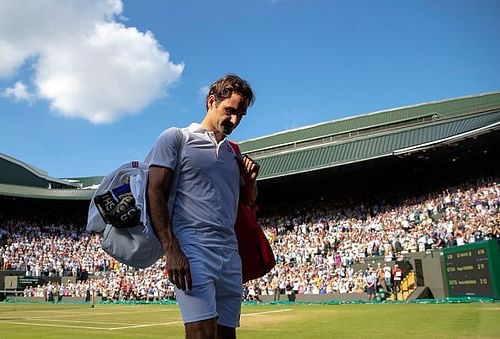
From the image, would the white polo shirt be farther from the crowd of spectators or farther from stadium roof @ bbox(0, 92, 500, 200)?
stadium roof @ bbox(0, 92, 500, 200)

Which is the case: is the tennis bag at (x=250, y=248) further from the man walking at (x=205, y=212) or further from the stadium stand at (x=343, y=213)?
the stadium stand at (x=343, y=213)

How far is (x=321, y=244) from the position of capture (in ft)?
109

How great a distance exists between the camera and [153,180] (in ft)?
10.3

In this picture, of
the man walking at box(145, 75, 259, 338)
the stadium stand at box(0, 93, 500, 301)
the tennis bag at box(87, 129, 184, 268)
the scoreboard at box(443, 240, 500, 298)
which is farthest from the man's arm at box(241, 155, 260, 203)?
the stadium stand at box(0, 93, 500, 301)

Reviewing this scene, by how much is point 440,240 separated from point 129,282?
847 inches

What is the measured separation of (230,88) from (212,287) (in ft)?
4.25

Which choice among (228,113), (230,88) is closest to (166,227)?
(228,113)

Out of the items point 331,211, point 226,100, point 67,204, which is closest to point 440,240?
point 331,211

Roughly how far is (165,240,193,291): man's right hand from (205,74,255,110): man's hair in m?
1.06

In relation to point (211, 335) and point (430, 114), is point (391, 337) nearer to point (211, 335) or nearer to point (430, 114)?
point (211, 335)

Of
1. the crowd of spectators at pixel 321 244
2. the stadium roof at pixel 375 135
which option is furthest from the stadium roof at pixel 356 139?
the crowd of spectators at pixel 321 244

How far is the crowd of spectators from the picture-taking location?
26297 mm

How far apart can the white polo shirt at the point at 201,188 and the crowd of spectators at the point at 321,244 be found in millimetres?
22279

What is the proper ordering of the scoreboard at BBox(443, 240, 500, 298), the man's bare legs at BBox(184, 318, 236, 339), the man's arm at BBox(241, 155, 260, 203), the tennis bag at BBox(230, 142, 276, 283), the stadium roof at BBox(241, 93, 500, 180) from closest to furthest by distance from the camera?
1. the man's bare legs at BBox(184, 318, 236, 339)
2. the tennis bag at BBox(230, 142, 276, 283)
3. the man's arm at BBox(241, 155, 260, 203)
4. the scoreboard at BBox(443, 240, 500, 298)
5. the stadium roof at BBox(241, 93, 500, 180)
